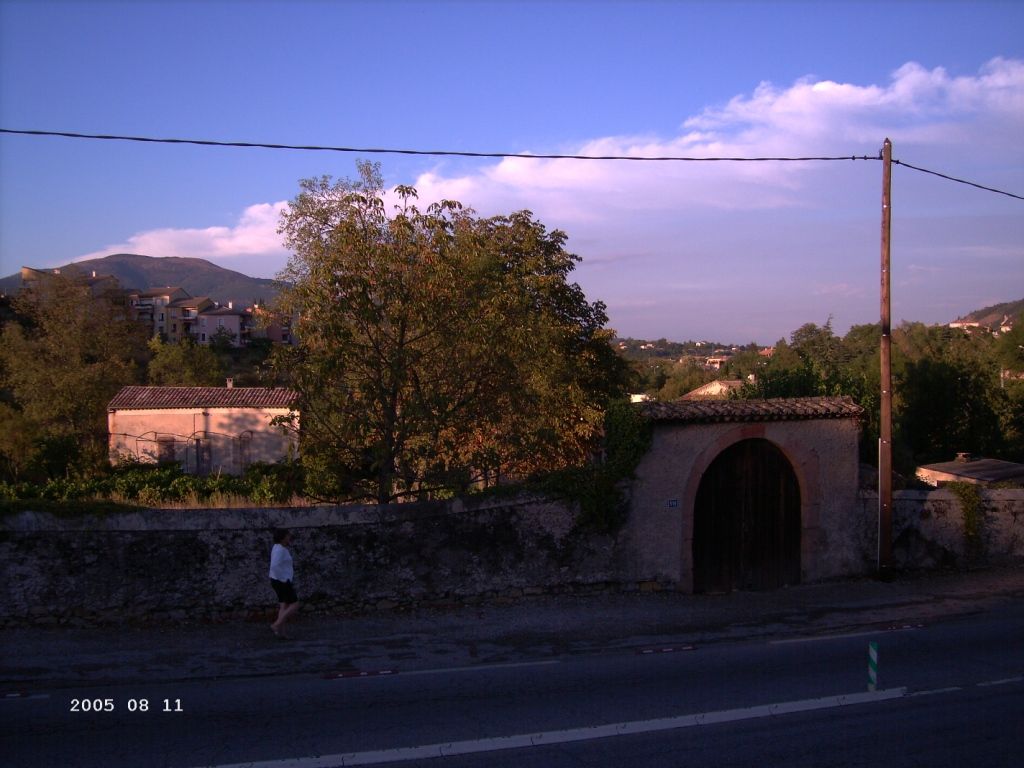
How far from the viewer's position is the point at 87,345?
46.0 m

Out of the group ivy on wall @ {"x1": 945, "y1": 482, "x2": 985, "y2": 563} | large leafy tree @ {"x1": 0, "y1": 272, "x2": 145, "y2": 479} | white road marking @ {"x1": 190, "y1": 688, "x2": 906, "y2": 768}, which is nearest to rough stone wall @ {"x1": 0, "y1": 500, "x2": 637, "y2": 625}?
white road marking @ {"x1": 190, "y1": 688, "x2": 906, "y2": 768}

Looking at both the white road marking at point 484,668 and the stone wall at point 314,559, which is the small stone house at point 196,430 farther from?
the white road marking at point 484,668

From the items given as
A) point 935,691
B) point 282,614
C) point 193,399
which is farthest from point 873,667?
point 193,399

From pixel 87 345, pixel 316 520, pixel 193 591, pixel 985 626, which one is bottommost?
pixel 985 626

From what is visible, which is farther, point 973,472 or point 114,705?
point 973,472

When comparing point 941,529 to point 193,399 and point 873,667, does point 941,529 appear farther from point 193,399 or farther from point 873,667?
point 193,399

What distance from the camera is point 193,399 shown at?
41.2 m

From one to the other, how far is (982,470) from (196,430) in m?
34.5

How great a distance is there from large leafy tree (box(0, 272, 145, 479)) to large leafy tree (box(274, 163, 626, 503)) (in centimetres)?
2725

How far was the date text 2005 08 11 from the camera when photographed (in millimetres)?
7043

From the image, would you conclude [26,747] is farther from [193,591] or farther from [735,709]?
[735,709]

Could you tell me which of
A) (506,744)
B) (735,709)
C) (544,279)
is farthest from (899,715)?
(544,279)

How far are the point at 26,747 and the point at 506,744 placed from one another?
365cm

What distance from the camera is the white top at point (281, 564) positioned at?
9.27 metres
